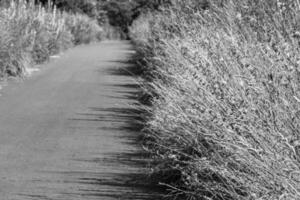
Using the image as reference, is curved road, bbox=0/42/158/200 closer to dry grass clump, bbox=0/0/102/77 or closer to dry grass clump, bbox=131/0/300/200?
dry grass clump, bbox=131/0/300/200

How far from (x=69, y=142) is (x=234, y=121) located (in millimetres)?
5075

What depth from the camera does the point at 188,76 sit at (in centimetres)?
935

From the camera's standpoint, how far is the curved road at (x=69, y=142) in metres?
8.49

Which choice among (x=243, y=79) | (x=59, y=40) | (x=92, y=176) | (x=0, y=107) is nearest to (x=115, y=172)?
(x=92, y=176)

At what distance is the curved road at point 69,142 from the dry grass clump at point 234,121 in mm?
587

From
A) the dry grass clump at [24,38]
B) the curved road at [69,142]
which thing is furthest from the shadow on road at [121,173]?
the dry grass clump at [24,38]

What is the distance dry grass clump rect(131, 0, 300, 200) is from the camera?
20.0 feet

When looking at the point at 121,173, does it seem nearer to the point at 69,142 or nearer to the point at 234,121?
the point at 69,142

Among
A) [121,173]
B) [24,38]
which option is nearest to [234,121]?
[121,173]

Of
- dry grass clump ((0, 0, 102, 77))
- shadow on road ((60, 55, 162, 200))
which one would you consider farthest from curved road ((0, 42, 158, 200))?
dry grass clump ((0, 0, 102, 77))

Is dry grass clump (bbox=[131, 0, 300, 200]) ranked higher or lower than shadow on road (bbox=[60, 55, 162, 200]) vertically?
higher

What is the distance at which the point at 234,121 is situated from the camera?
664 centimetres

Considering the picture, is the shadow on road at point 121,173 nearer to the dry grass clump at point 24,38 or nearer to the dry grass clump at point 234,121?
the dry grass clump at point 234,121

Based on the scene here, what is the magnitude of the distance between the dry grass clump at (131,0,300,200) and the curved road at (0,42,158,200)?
59cm
